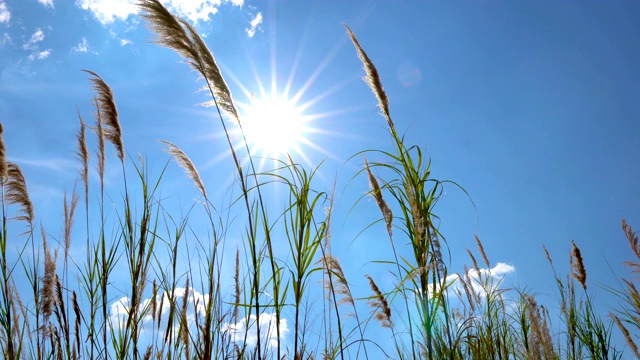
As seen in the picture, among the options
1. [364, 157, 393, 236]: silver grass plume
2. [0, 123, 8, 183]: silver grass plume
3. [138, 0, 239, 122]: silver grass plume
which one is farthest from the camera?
[0, 123, 8, 183]: silver grass plume

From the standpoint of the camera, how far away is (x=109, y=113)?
Result: 343 cm

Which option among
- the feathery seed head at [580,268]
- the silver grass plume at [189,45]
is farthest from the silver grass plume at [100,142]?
the feathery seed head at [580,268]

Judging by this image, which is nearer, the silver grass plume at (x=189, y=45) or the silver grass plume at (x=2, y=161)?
the silver grass plume at (x=189, y=45)

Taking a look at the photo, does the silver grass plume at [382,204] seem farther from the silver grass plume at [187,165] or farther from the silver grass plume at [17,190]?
the silver grass plume at [17,190]

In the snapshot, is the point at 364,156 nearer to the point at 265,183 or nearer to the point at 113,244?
the point at 265,183

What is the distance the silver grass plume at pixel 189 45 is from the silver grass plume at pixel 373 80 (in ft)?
2.80

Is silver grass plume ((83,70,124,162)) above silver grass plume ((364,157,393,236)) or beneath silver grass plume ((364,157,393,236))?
above

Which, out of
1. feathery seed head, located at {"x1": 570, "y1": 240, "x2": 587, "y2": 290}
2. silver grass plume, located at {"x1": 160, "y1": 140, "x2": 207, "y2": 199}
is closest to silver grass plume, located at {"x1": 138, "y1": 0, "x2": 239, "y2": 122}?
silver grass plume, located at {"x1": 160, "y1": 140, "x2": 207, "y2": 199}

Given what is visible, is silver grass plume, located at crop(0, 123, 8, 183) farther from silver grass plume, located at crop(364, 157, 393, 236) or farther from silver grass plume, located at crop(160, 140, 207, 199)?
silver grass plume, located at crop(364, 157, 393, 236)

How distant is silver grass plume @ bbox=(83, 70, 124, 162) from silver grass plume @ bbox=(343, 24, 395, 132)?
1618mm

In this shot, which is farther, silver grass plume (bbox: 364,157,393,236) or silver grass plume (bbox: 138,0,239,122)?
silver grass plume (bbox: 364,157,393,236)

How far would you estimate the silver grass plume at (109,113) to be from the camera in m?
3.38

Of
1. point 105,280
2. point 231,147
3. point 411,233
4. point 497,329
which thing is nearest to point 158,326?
point 105,280

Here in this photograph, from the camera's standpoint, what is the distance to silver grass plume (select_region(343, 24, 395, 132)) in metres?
2.98
